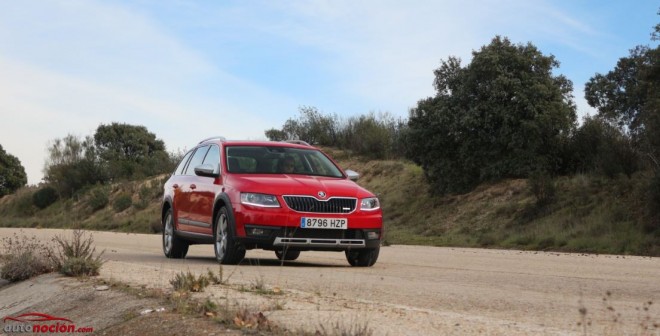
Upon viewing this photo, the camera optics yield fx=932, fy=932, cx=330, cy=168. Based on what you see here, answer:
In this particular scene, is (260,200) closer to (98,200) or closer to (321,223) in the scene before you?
(321,223)

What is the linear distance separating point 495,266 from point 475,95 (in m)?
22.7

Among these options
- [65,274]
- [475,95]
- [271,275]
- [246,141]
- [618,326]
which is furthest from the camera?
[475,95]

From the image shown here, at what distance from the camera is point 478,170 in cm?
3762

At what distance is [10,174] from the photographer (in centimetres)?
10550

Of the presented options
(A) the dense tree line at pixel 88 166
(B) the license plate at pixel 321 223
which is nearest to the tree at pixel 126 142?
(A) the dense tree line at pixel 88 166

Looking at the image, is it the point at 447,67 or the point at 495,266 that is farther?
the point at 447,67

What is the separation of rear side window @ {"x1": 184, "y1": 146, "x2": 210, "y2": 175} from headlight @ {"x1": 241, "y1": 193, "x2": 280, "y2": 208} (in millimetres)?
2507

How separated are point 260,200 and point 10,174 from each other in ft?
327

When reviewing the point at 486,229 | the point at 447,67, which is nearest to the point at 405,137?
the point at 447,67

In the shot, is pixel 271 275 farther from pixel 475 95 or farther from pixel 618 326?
pixel 475 95

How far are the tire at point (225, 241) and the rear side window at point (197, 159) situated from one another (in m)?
1.86

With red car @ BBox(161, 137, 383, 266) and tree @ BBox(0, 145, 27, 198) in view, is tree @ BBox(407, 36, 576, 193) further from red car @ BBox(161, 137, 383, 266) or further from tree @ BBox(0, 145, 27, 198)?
tree @ BBox(0, 145, 27, 198)

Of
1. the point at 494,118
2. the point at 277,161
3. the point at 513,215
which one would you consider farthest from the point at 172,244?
the point at 494,118

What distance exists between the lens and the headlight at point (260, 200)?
12070 mm
